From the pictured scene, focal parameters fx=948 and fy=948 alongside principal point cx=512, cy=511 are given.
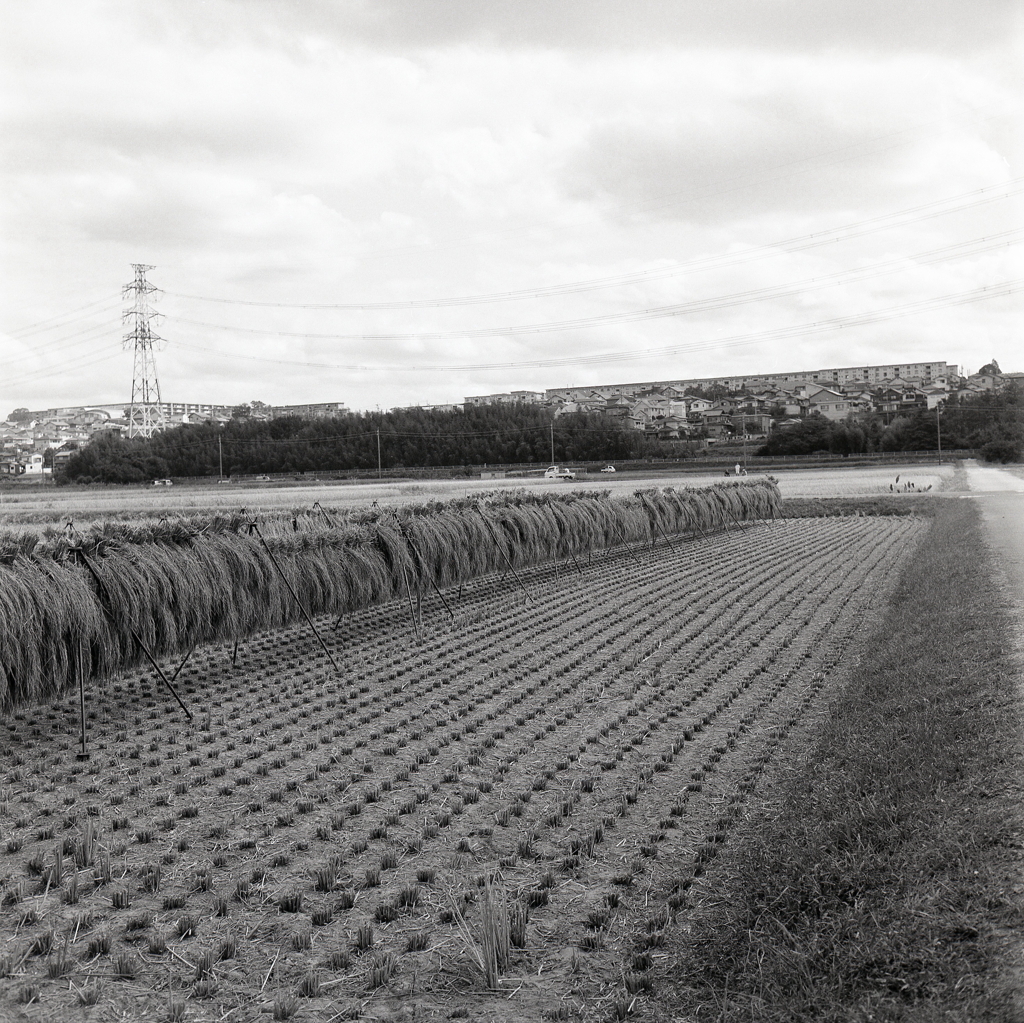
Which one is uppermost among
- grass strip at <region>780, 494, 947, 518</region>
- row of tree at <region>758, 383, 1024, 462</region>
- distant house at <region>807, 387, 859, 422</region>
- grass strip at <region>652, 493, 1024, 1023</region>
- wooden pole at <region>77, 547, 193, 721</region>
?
distant house at <region>807, 387, 859, 422</region>

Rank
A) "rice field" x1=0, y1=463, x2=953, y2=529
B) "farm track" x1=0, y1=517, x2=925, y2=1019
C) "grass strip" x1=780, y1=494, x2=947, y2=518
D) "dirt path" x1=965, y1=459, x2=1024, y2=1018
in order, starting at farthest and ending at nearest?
1. "grass strip" x1=780, y1=494, x2=947, y2=518
2. "rice field" x1=0, y1=463, x2=953, y2=529
3. "farm track" x1=0, y1=517, x2=925, y2=1019
4. "dirt path" x1=965, y1=459, x2=1024, y2=1018

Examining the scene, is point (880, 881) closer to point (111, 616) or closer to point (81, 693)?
point (81, 693)

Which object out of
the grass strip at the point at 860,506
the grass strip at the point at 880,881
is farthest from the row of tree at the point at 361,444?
the grass strip at the point at 880,881

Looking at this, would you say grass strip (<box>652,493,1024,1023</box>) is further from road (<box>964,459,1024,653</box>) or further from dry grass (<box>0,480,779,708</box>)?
dry grass (<box>0,480,779,708</box>)

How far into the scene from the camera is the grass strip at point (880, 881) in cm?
344

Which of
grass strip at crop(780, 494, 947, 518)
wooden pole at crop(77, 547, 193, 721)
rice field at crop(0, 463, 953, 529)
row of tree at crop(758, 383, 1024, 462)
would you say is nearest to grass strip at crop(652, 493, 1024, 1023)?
wooden pole at crop(77, 547, 193, 721)

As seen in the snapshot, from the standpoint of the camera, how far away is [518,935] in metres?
4.43

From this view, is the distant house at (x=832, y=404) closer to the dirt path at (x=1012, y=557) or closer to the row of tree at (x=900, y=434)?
the row of tree at (x=900, y=434)

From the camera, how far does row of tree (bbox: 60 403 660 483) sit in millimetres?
82625

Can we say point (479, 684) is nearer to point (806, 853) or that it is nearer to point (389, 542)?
point (389, 542)

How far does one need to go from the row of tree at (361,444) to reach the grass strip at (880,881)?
79.5 metres

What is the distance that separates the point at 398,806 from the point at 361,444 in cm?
8525

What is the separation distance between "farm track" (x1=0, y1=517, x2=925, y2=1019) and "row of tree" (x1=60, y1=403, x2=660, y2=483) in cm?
7477

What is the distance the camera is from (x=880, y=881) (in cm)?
427
